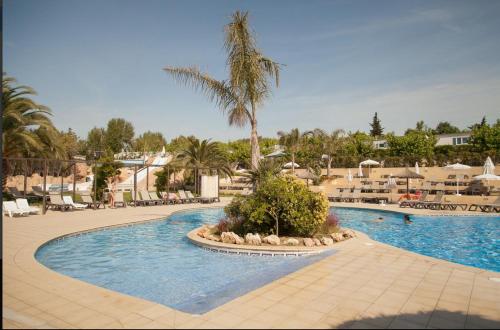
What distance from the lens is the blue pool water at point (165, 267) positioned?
618 cm

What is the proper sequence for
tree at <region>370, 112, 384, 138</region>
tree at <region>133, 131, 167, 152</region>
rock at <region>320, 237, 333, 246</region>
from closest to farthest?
1. rock at <region>320, 237, 333, 246</region>
2. tree at <region>370, 112, 384, 138</region>
3. tree at <region>133, 131, 167, 152</region>

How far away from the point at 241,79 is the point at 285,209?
4914 millimetres

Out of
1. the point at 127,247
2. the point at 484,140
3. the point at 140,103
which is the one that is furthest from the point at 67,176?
the point at 484,140

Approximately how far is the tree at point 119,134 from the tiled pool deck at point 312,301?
79.6 meters

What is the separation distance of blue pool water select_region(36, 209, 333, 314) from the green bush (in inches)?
53.6

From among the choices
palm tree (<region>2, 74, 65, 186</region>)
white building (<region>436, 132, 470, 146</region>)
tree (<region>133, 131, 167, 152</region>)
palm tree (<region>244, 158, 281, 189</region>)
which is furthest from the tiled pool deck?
tree (<region>133, 131, 167, 152</region>)

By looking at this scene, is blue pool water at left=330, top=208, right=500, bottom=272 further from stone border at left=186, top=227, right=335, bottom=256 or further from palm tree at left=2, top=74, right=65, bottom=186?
palm tree at left=2, top=74, right=65, bottom=186

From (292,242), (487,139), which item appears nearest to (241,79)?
(292,242)

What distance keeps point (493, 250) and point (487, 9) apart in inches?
350

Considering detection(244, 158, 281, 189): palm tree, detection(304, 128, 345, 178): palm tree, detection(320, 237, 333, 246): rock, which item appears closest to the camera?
detection(320, 237, 333, 246): rock

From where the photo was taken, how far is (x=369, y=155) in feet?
135

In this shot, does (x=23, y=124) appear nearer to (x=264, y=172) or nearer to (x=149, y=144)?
(x=264, y=172)

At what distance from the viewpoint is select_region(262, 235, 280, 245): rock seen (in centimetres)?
930

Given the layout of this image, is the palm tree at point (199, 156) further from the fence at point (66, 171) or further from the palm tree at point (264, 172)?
the palm tree at point (264, 172)
